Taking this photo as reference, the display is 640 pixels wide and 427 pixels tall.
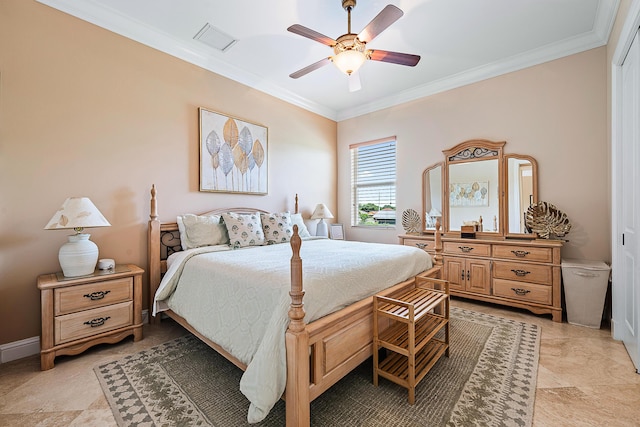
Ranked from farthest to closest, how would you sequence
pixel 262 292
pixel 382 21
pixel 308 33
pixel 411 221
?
pixel 411 221
pixel 308 33
pixel 382 21
pixel 262 292

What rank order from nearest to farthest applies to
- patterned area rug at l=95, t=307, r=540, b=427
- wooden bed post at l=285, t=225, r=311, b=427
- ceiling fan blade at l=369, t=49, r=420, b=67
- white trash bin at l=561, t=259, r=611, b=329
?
wooden bed post at l=285, t=225, r=311, b=427, patterned area rug at l=95, t=307, r=540, b=427, ceiling fan blade at l=369, t=49, r=420, b=67, white trash bin at l=561, t=259, r=611, b=329

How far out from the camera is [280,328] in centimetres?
140

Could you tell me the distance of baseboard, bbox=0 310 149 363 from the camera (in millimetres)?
2152

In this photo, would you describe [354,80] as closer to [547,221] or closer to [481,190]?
[481,190]

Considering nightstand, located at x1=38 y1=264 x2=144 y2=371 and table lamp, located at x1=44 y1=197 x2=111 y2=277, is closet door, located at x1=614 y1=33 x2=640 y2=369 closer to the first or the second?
nightstand, located at x1=38 y1=264 x2=144 y2=371

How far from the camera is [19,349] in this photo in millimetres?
2215

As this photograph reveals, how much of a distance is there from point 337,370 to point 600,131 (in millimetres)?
3581

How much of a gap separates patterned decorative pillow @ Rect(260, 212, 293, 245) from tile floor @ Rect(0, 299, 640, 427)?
1.38 m

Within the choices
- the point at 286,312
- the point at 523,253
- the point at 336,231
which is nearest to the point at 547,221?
the point at 523,253

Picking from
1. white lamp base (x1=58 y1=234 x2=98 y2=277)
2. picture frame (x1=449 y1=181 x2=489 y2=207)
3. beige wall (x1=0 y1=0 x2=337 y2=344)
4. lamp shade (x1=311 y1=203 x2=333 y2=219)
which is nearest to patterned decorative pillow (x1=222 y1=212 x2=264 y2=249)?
beige wall (x1=0 y1=0 x2=337 y2=344)

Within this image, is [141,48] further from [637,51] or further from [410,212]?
[637,51]

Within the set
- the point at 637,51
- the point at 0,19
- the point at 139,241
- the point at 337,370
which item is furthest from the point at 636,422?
the point at 0,19

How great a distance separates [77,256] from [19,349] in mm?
878

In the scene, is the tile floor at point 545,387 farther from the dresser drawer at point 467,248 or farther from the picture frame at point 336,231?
the picture frame at point 336,231
